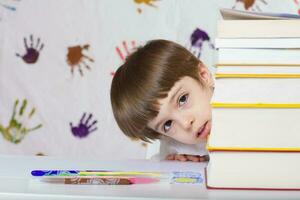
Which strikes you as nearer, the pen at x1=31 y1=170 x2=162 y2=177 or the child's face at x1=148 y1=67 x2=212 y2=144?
the pen at x1=31 y1=170 x2=162 y2=177

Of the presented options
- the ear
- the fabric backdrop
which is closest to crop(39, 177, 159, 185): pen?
the ear

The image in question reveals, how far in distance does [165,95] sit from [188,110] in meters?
0.06

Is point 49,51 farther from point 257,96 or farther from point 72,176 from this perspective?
point 257,96

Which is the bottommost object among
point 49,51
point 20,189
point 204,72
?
point 20,189

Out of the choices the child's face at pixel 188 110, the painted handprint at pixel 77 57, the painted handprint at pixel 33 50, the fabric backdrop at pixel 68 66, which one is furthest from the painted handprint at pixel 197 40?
the child's face at pixel 188 110

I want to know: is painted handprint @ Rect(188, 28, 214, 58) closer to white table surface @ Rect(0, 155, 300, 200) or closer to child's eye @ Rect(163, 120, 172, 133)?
child's eye @ Rect(163, 120, 172, 133)

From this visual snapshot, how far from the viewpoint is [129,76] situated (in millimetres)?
1060

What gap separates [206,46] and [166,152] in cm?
50

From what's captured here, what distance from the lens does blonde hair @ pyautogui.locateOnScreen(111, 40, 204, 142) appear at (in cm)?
99

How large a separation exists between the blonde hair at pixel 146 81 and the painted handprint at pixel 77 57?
1.76 ft

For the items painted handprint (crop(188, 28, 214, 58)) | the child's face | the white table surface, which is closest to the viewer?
the white table surface

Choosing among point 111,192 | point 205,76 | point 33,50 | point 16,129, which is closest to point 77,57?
point 33,50

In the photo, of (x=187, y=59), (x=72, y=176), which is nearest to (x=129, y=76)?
(x=187, y=59)

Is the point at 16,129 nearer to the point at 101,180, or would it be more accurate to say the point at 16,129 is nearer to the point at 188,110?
the point at 188,110
